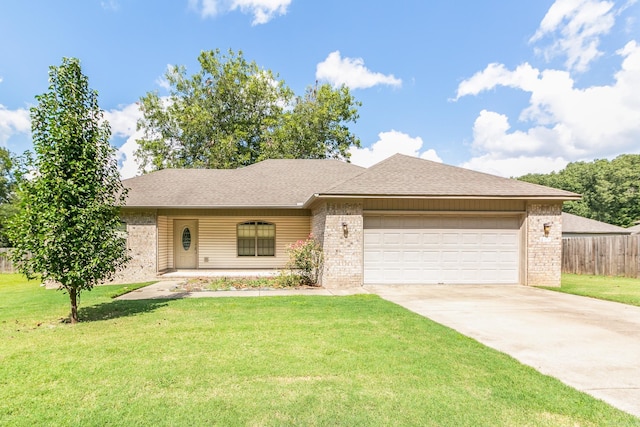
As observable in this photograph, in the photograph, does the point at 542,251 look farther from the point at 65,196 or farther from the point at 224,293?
the point at 65,196

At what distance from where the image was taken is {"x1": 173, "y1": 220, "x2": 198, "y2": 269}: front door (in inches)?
577

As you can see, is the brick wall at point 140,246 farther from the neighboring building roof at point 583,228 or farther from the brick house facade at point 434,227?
the neighboring building roof at point 583,228

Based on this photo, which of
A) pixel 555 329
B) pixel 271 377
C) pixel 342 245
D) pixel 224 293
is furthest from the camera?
pixel 342 245

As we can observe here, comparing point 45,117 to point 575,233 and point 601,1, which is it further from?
point 575,233

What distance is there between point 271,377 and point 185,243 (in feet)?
→ 40.3

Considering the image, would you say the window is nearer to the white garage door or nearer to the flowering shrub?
the flowering shrub

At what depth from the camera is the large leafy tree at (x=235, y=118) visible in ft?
85.7

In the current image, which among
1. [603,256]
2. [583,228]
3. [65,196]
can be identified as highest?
[65,196]

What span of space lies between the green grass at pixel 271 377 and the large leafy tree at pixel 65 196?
1085mm

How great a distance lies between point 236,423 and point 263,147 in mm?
24466

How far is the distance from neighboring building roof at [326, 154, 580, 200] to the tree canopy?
37.5 meters

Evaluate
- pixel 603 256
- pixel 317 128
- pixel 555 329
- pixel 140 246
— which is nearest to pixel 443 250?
pixel 555 329

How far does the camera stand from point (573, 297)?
8.74 metres

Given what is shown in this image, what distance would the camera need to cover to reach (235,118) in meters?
27.5
